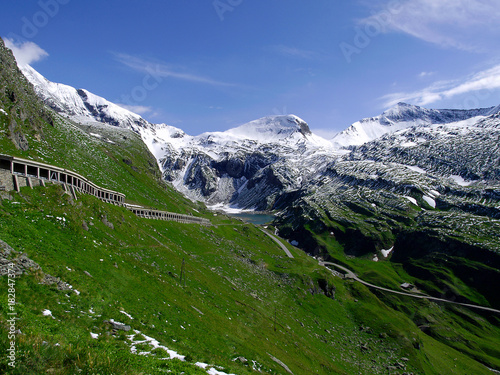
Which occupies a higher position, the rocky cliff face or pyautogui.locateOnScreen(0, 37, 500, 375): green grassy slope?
the rocky cliff face

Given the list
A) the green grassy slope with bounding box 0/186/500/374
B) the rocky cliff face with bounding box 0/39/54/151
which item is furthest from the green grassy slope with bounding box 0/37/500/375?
the rocky cliff face with bounding box 0/39/54/151

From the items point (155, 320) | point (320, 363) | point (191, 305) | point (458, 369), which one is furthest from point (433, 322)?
point (155, 320)

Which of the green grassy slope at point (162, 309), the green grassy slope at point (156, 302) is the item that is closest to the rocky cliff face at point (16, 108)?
the green grassy slope at point (156, 302)

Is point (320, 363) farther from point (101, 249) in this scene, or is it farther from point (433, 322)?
point (433, 322)

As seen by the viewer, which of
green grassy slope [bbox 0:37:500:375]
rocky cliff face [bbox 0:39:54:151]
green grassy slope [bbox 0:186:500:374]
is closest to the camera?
green grassy slope [bbox 0:186:500:374]

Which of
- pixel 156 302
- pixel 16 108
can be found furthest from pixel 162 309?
pixel 16 108

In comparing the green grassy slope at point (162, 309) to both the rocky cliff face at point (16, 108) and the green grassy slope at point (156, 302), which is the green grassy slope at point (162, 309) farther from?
the rocky cliff face at point (16, 108)

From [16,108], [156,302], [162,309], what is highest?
[16,108]

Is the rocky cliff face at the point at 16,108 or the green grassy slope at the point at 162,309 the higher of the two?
the rocky cliff face at the point at 16,108

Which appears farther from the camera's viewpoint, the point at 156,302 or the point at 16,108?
the point at 16,108

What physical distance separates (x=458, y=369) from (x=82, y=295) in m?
126

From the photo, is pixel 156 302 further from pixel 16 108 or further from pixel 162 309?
pixel 16 108

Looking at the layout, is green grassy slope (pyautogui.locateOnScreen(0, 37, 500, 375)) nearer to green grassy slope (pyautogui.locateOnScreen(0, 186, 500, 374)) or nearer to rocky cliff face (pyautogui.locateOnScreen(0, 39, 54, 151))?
green grassy slope (pyautogui.locateOnScreen(0, 186, 500, 374))

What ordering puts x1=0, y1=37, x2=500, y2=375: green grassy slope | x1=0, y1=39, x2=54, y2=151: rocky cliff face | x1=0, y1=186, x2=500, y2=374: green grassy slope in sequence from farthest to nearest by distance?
x1=0, y1=39, x2=54, y2=151: rocky cliff face → x1=0, y1=37, x2=500, y2=375: green grassy slope → x1=0, y1=186, x2=500, y2=374: green grassy slope
